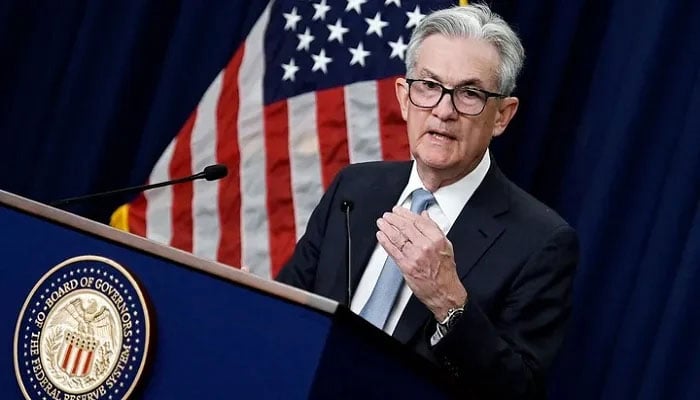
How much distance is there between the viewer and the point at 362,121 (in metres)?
3.51

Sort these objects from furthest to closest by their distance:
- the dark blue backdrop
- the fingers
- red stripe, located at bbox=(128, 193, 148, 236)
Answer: red stripe, located at bbox=(128, 193, 148, 236) → the dark blue backdrop → the fingers

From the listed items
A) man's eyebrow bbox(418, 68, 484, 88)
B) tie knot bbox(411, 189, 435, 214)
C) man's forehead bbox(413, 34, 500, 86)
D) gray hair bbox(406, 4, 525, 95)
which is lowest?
tie knot bbox(411, 189, 435, 214)

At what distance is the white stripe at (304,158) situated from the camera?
3596 millimetres

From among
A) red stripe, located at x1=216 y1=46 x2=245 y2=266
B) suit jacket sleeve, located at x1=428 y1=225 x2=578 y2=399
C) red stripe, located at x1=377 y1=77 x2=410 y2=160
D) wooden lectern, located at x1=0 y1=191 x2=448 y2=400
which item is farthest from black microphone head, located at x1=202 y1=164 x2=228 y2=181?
red stripe, located at x1=216 y1=46 x2=245 y2=266

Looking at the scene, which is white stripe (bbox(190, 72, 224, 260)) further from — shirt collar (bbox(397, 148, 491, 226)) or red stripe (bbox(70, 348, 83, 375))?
red stripe (bbox(70, 348, 83, 375))

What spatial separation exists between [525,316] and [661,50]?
45.2 inches

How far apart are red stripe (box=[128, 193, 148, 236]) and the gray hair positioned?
169 cm

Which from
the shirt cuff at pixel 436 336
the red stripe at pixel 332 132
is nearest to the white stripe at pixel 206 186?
the red stripe at pixel 332 132

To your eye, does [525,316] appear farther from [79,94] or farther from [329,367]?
[79,94]

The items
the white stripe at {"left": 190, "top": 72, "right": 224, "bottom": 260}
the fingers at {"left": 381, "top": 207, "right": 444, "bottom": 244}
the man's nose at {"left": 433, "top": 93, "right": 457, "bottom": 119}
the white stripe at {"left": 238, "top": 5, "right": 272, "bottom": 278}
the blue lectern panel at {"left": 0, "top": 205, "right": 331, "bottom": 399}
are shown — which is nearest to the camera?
the blue lectern panel at {"left": 0, "top": 205, "right": 331, "bottom": 399}

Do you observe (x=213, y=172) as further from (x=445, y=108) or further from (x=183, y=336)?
(x=183, y=336)

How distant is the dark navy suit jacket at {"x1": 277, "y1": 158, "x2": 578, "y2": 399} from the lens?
217 centimetres

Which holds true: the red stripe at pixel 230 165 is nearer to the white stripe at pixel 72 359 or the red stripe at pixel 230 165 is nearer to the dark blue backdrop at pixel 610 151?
the dark blue backdrop at pixel 610 151

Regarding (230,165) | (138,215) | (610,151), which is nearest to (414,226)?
(610,151)
